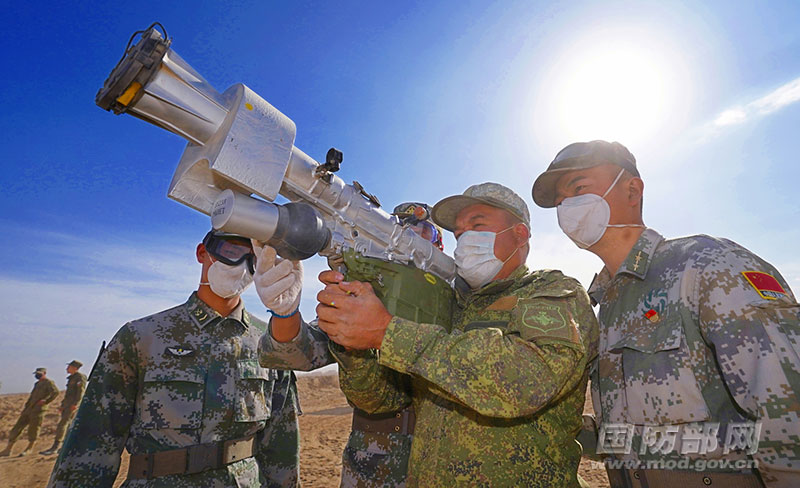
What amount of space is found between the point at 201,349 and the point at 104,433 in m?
0.89

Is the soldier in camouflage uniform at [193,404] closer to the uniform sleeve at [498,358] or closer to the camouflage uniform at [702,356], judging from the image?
the uniform sleeve at [498,358]

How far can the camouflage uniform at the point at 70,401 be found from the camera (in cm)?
1273

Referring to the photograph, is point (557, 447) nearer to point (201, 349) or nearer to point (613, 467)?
point (613, 467)

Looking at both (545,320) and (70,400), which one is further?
(70,400)

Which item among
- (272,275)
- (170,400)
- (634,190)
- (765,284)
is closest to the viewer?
(765,284)

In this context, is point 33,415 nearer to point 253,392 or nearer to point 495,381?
point 253,392

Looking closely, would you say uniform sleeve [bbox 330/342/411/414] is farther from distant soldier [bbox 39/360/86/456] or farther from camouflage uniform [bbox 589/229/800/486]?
distant soldier [bbox 39/360/86/456]

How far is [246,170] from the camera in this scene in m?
1.96

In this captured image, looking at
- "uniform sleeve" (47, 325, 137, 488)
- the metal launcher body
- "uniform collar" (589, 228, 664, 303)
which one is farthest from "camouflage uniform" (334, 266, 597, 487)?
"uniform sleeve" (47, 325, 137, 488)

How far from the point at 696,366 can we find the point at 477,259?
1405 millimetres

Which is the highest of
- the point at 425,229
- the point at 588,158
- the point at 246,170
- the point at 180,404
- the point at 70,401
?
the point at 425,229

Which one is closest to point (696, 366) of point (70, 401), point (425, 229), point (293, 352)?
point (293, 352)

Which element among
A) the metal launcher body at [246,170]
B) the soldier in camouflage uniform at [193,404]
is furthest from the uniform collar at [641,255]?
the soldier in camouflage uniform at [193,404]

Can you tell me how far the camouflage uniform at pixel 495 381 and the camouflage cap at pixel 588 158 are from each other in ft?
2.65
